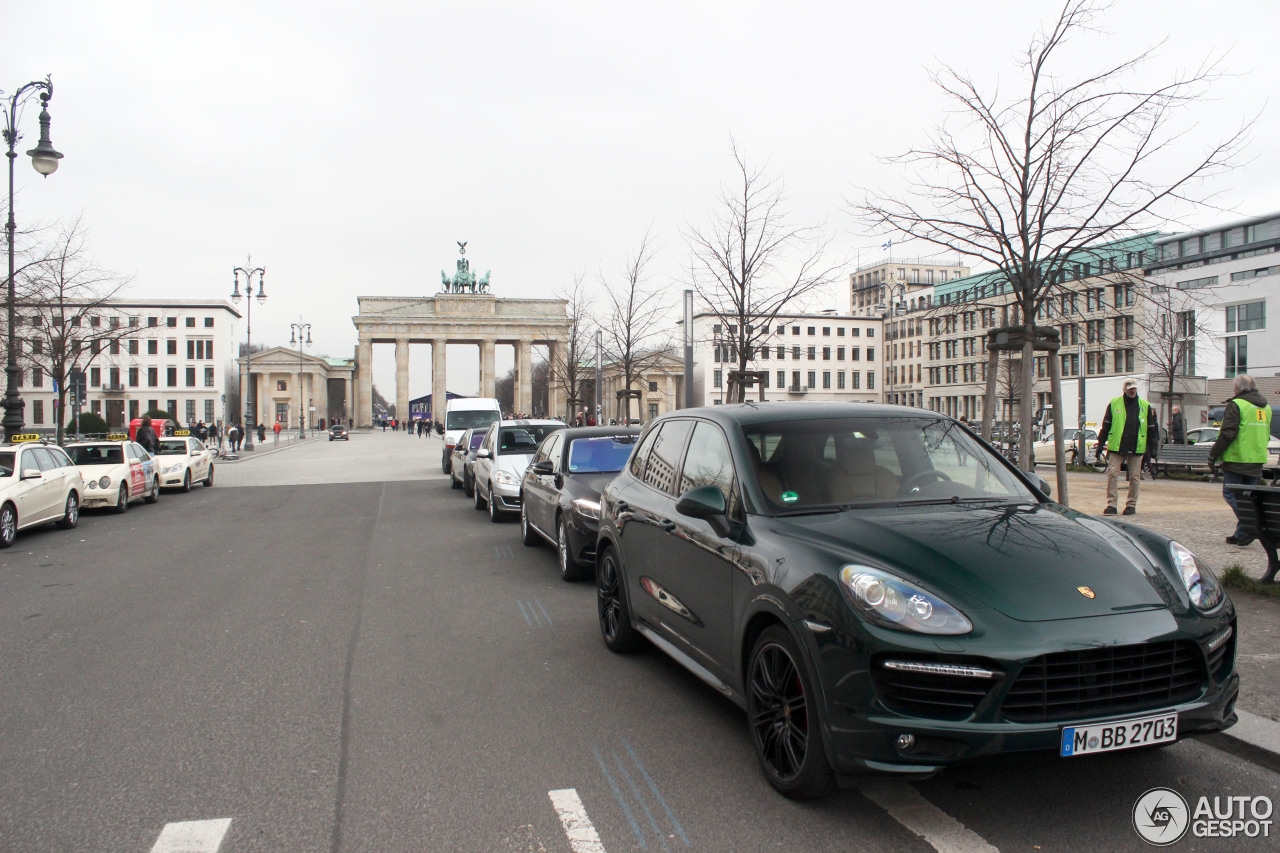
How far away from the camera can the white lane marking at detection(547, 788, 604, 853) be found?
3318mm

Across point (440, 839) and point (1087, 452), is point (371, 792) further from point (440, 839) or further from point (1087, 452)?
point (1087, 452)

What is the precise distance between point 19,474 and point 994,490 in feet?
45.6

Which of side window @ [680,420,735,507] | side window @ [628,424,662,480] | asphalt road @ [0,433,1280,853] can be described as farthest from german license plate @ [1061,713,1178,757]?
side window @ [628,424,662,480]

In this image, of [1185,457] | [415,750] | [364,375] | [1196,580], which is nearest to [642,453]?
[415,750]

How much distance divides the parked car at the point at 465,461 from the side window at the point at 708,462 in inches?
584

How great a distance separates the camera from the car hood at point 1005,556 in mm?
3363

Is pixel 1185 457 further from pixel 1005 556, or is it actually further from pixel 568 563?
pixel 1005 556

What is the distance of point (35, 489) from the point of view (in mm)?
13766

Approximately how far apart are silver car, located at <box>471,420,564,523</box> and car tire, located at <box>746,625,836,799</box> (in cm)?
1003

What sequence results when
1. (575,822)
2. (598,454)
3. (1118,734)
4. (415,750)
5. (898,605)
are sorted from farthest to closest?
(598,454)
(415,750)
(575,822)
(898,605)
(1118,734)

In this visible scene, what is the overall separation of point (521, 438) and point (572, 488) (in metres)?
6.77

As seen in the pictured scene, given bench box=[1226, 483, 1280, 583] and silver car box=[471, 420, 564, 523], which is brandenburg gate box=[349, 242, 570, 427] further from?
bench box=[1226, 483, 1280, 583]

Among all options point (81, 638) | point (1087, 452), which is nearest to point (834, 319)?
point (1087, 452)

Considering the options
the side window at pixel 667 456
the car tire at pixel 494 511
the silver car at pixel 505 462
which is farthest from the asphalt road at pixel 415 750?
the car tire at pixel 494 511
